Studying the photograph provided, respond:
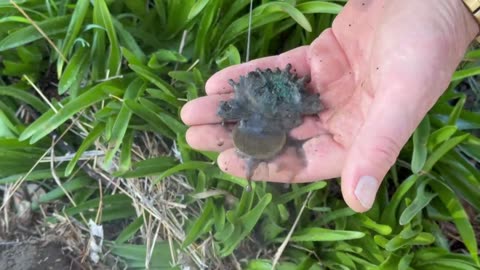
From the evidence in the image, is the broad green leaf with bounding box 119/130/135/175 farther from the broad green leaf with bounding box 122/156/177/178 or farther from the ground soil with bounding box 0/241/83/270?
the ground soil with bounding box 0/241/83/270

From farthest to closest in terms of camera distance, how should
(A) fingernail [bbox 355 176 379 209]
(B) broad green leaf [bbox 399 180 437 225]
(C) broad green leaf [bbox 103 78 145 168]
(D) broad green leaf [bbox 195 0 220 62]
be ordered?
(D) broad green leaf [bbox 195 0 220 62], (C) broad green leaf [bbox 103 78 145 168], (B) broad green leaf [bbox 399 180 437 225], (A) fingernail [bbox 355 176 379 209]

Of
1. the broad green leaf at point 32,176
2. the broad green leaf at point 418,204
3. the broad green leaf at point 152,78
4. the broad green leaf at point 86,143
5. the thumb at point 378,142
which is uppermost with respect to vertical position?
the thumb at point 378,142

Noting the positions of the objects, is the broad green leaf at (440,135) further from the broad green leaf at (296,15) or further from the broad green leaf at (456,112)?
the broad green leaf at (296,15)

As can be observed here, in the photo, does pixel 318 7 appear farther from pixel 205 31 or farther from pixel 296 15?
pixel 205 31

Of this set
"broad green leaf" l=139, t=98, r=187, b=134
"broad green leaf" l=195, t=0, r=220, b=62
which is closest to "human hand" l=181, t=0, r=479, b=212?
"broad green leaf" l=139, t=98, r=187, b=134

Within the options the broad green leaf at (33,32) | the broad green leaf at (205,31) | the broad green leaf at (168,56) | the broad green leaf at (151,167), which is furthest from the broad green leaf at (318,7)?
the broad green leaf at (33,32)

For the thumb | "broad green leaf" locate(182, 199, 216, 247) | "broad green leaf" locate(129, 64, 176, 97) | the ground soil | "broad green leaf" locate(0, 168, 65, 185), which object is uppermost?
the thumb

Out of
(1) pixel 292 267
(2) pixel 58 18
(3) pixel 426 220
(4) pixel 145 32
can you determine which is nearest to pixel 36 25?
(2) pixel 58 18
